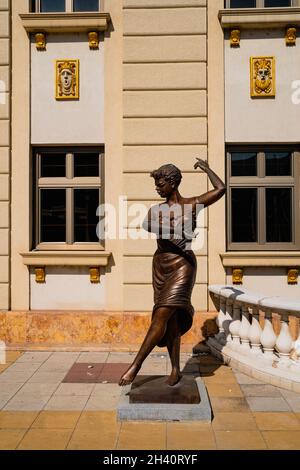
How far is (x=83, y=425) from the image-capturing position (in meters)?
4.46

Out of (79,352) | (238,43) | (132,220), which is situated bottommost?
(79,352)

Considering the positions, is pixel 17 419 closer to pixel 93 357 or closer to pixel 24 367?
pixel 24 367

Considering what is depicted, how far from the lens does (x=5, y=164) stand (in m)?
7.92

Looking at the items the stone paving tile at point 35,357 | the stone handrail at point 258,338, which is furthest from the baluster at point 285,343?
the stone paving tile at point 35,357

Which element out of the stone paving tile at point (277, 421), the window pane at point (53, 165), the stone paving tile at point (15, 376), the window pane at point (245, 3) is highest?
the window pane at point (245, 3)

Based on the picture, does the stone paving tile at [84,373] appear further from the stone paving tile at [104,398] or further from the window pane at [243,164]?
the window pane at [243,164]

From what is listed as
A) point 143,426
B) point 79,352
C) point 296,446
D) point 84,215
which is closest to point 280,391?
point 296,446

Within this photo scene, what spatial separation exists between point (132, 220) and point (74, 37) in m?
3.55

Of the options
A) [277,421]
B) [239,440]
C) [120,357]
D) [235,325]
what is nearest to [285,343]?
[235,325]

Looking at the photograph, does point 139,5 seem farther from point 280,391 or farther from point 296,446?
point 296,446

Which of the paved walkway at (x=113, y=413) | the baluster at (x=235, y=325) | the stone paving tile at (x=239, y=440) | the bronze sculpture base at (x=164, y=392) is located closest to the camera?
the stone paving tile at (x=239, y=440)

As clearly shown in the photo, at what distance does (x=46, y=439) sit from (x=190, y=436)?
1.39m

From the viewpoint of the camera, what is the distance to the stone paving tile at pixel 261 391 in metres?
5.33

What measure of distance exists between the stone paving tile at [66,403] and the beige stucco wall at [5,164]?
3.15 metres
